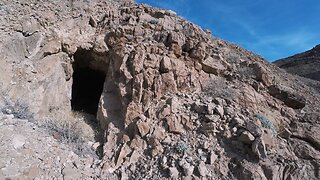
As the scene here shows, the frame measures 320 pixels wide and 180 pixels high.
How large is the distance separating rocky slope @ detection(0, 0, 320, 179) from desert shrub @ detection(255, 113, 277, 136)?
1.6 inches

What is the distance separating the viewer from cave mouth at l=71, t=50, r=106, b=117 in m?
9.53

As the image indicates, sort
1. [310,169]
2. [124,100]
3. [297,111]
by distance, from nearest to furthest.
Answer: [310,169], [124,100], [297,111]

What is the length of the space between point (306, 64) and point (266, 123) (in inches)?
637

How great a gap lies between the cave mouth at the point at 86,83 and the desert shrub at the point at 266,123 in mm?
5350

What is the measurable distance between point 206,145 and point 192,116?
0.97m

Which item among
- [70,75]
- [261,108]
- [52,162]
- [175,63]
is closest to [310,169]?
[261,108]

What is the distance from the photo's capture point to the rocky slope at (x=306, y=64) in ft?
61.1

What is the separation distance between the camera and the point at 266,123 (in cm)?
734

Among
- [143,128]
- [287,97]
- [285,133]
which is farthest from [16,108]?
[287,97]

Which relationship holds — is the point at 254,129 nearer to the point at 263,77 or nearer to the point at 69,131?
the point at 263,77

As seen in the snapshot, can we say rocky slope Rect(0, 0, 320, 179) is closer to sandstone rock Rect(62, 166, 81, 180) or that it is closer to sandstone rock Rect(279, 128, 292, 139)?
sandstone rock Rect(279, 128, 292, 139)

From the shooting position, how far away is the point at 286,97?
8859 millimetres

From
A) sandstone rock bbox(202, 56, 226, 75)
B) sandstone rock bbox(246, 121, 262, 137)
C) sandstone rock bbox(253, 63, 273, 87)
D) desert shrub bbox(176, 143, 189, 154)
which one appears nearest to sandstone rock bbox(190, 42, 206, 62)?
sandstone rock bbox(202, 56, 226, 75)

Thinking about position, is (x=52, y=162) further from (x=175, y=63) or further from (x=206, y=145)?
(x=175, y=63)
